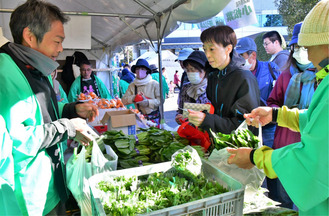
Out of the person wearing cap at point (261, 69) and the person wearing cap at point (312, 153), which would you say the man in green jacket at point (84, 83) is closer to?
the person wearing cap at point (261, 69)

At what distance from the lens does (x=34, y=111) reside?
1.53 meters

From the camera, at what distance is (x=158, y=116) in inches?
206

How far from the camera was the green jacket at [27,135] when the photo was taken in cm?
139

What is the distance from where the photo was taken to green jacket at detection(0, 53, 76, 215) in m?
1.39

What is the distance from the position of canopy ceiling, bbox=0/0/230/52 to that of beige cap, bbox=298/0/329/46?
1802 mm

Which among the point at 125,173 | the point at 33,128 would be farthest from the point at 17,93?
the point at 125,173

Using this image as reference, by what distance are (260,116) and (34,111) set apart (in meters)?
1.57

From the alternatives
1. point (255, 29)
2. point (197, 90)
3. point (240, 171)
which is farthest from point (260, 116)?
point (255, 29)

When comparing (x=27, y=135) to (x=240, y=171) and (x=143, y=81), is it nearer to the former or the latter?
(x=240, y=171)

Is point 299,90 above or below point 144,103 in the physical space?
above

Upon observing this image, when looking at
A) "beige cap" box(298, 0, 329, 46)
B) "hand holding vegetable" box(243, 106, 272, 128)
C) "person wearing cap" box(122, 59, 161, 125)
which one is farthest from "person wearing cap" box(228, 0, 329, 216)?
"person wearing cap" box(122, 59, 161, 125)

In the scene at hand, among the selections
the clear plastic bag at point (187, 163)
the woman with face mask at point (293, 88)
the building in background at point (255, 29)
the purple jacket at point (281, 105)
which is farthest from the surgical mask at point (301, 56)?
the building in background at point (255, 29)

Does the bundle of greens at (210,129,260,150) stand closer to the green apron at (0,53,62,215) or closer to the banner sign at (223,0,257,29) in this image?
the green apron at (0,53,62,215)

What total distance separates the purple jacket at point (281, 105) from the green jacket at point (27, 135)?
88.5 inches
